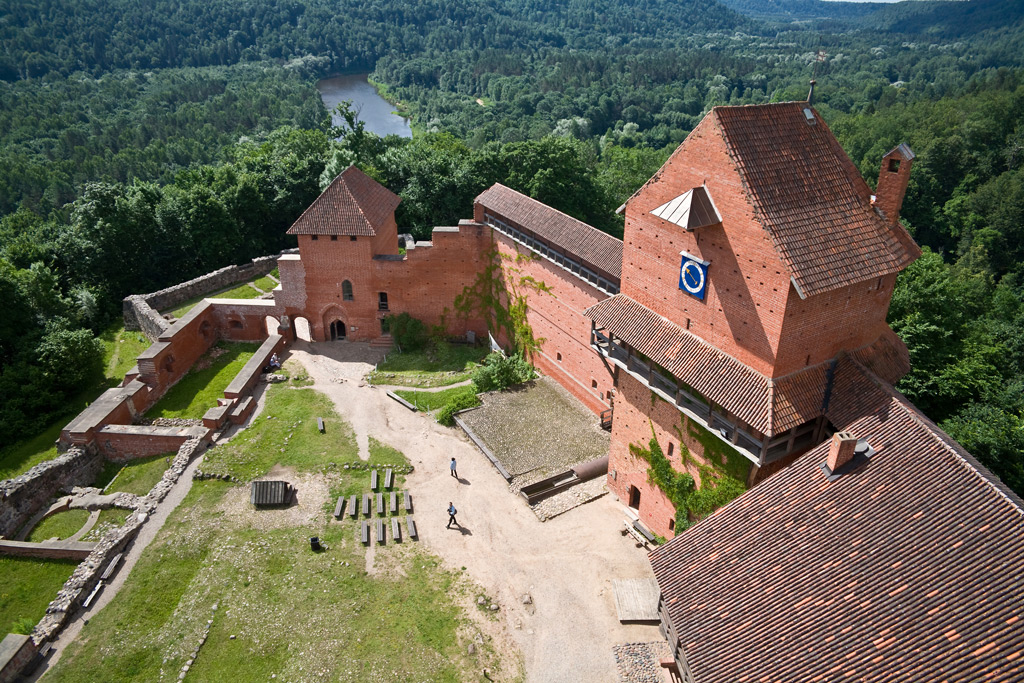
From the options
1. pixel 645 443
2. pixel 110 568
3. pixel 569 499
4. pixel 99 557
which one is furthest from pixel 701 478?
pixel 99 557

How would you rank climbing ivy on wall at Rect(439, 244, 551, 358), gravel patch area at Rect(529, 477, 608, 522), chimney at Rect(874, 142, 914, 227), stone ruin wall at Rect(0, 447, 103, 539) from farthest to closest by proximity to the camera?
climbing ivy on wall at Rect(439, 244, 551, 358), stone ruin wall at Rect(0, 447, 103, 539), gravel patch area at Rect(529, 477, 608, 522), chimney at Rect(874, 142, 914, 227)

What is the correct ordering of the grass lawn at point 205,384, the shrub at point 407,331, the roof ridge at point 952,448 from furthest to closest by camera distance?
the shrub at point 407,331 → the grass lawn at point 205,384 → the roof ridge at point 952,448

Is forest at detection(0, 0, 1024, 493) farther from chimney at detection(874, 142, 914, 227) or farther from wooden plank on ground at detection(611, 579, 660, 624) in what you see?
wooden plank on ground at detection(611, 579, 660, 624)

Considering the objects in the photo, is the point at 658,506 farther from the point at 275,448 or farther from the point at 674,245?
the point at 275,448

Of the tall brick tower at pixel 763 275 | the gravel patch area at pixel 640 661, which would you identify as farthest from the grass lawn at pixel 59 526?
the tall brick tower at pixel 763 275

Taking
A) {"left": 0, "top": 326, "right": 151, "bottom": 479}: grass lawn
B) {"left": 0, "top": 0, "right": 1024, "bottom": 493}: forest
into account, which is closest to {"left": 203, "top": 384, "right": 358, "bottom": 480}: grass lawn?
{"left": 0, "top": 326, "right": 151, "bottom": 479}: grass lawn

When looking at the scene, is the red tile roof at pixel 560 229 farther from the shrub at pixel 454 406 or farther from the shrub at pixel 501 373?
the shrub at pixel 454 406
